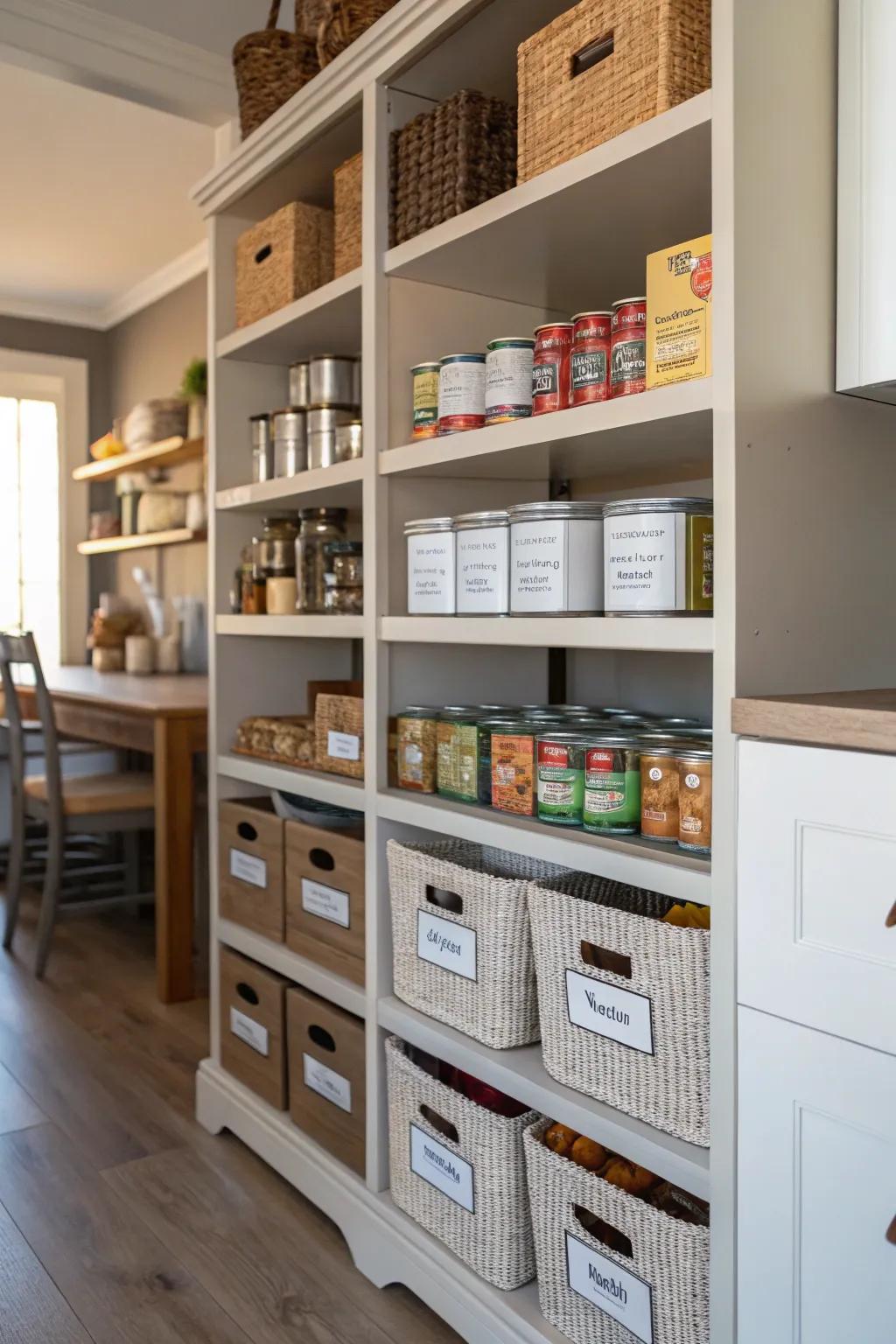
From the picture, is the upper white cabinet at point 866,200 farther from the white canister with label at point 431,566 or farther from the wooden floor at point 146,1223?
the wooden floor at point 146,1223

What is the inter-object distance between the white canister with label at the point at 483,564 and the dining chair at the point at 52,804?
2.11m

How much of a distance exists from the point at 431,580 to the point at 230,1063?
1221 millimetres

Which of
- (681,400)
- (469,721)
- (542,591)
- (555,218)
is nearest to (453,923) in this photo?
(469,721)

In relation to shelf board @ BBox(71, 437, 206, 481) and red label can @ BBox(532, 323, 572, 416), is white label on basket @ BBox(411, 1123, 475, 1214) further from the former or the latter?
shelf board @ BBox(71, 437, 206, 481)

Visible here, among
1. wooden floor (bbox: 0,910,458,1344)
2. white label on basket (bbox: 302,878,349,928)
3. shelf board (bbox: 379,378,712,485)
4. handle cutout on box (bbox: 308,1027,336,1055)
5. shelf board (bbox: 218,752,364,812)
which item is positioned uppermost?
shelf board (bbox: 379,378,712,485)

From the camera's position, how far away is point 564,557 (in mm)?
1470

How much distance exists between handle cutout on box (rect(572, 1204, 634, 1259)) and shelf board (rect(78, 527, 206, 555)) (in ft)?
11.1

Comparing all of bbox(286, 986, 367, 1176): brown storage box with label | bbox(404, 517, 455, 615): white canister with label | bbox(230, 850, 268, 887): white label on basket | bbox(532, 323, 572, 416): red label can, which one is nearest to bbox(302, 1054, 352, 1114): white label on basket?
bbox(286, 986, 367, 1176): brown storage box with label

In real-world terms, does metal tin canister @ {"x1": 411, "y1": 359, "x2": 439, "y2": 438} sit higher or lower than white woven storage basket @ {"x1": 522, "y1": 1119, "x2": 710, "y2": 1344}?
higher

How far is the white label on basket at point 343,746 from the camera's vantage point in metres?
1.94

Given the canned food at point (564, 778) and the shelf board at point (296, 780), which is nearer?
the canned food at point (564, 778)

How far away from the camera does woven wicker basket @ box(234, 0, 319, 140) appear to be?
211cm

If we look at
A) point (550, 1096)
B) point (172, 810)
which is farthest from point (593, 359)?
point (172, 810)

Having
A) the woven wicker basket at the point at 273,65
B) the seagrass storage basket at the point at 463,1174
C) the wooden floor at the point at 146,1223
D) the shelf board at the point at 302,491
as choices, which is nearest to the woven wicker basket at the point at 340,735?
the shelf board at the point at 302,491
